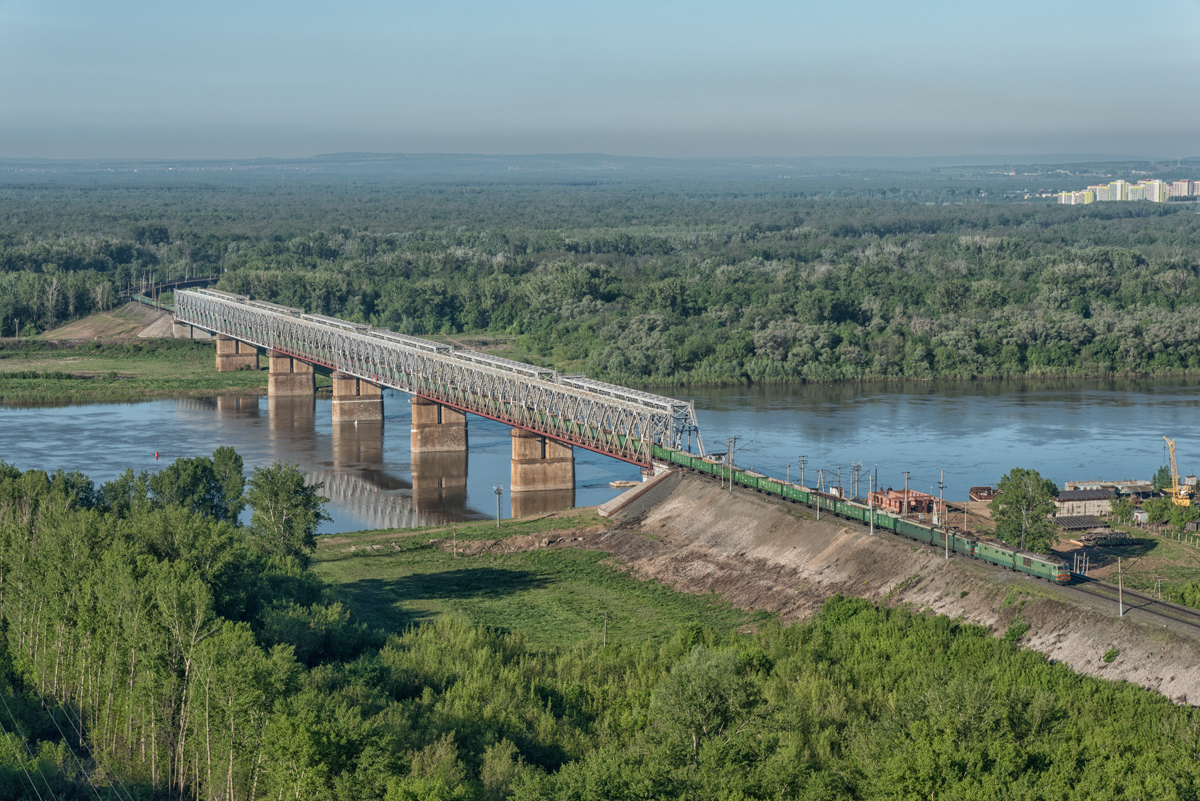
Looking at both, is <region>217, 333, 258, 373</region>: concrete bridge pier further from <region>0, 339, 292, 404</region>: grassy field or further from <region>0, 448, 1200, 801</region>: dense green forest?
<region>0, 448, 1200, 801</region>: dense green forest

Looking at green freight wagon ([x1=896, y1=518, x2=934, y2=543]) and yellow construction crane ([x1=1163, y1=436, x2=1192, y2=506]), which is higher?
green freight wagon ([x1=896, y1=518, x2=934, y2=543])

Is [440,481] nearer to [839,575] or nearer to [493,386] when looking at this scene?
[493,386]

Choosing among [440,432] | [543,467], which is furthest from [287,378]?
[543,467]

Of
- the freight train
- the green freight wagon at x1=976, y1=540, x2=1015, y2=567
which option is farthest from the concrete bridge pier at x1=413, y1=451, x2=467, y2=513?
the green freight wagon at x1=976, y1=540, x2=1015, y2=567

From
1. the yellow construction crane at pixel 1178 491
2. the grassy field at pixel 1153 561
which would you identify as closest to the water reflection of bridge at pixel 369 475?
the grassy field at pixel 1153 561

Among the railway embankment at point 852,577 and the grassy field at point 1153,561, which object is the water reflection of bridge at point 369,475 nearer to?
the railway embankment at point 852,577

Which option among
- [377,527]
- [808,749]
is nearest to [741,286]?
[377,527]
